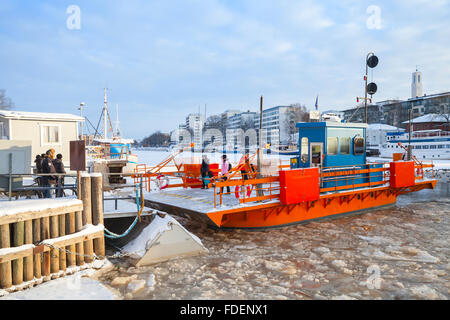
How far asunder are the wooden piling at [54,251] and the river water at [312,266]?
950mm

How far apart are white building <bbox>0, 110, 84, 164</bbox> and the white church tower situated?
14058 centimetres

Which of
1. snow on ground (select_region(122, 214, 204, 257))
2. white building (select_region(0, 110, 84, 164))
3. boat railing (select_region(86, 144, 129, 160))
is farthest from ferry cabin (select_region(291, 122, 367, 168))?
boat railing (select_region(86, 144, 129, 160))

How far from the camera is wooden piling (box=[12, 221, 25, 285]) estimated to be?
5.93m

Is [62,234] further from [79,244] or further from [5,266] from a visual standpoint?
[5,266]

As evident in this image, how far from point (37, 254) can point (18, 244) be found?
38cm

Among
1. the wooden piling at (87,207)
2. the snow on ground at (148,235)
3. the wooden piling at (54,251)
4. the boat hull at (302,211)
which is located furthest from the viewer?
the boat hull at (302,211)

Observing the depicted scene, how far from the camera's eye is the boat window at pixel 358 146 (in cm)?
1277

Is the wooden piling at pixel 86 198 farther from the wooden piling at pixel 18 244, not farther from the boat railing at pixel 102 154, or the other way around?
the boat railing at pixel 102 154

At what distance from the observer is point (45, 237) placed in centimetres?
643

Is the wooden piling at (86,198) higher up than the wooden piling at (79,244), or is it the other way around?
the wooden piling at (86,198)

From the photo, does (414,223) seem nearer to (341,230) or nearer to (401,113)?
(341,230)

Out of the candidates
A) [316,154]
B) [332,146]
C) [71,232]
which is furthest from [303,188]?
[71,232]

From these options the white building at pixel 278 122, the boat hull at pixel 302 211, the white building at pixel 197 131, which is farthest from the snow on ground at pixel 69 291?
the white building at pixel 278 122
